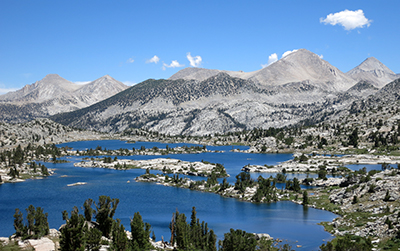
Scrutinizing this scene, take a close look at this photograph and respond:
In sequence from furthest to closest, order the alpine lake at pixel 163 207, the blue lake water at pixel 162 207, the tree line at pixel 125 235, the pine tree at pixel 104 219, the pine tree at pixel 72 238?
the blue lake water at pixel 162 207, the alpine lake at pixel 163 207, the pine tree at pixel 104 219, the tree line at pixel 125 235, the pine tree at pixel 72 238

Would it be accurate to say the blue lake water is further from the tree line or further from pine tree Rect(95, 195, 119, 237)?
pine tree Rect(95, 195, 119, 237)

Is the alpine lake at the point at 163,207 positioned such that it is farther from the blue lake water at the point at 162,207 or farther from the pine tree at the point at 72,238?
the pine tree at the point at 72,238

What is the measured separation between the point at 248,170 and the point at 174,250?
123 metres

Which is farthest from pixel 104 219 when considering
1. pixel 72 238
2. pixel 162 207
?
pixel 162 207

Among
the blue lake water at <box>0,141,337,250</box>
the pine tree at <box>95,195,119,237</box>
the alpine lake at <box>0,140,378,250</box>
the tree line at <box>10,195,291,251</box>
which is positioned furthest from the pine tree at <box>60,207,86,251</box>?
the blue lake water at <box>0,141,337,250</box>

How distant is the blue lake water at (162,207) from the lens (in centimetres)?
9081

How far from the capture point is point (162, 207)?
382ft

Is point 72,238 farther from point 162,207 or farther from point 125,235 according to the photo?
point 162,207

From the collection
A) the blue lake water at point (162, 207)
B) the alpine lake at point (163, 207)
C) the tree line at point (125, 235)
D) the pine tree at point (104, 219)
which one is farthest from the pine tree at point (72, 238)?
the blue lake water at point (162, 207)

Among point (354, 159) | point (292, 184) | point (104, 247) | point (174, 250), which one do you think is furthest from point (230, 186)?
point (354, 159)

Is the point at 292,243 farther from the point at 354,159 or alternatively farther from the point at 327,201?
the point at 354,159

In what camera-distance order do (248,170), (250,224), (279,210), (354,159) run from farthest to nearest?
(354,159) < (248,170) < (279,210) < (250,224)

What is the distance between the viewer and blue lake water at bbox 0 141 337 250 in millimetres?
90812

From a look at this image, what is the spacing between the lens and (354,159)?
199875 millimetres
